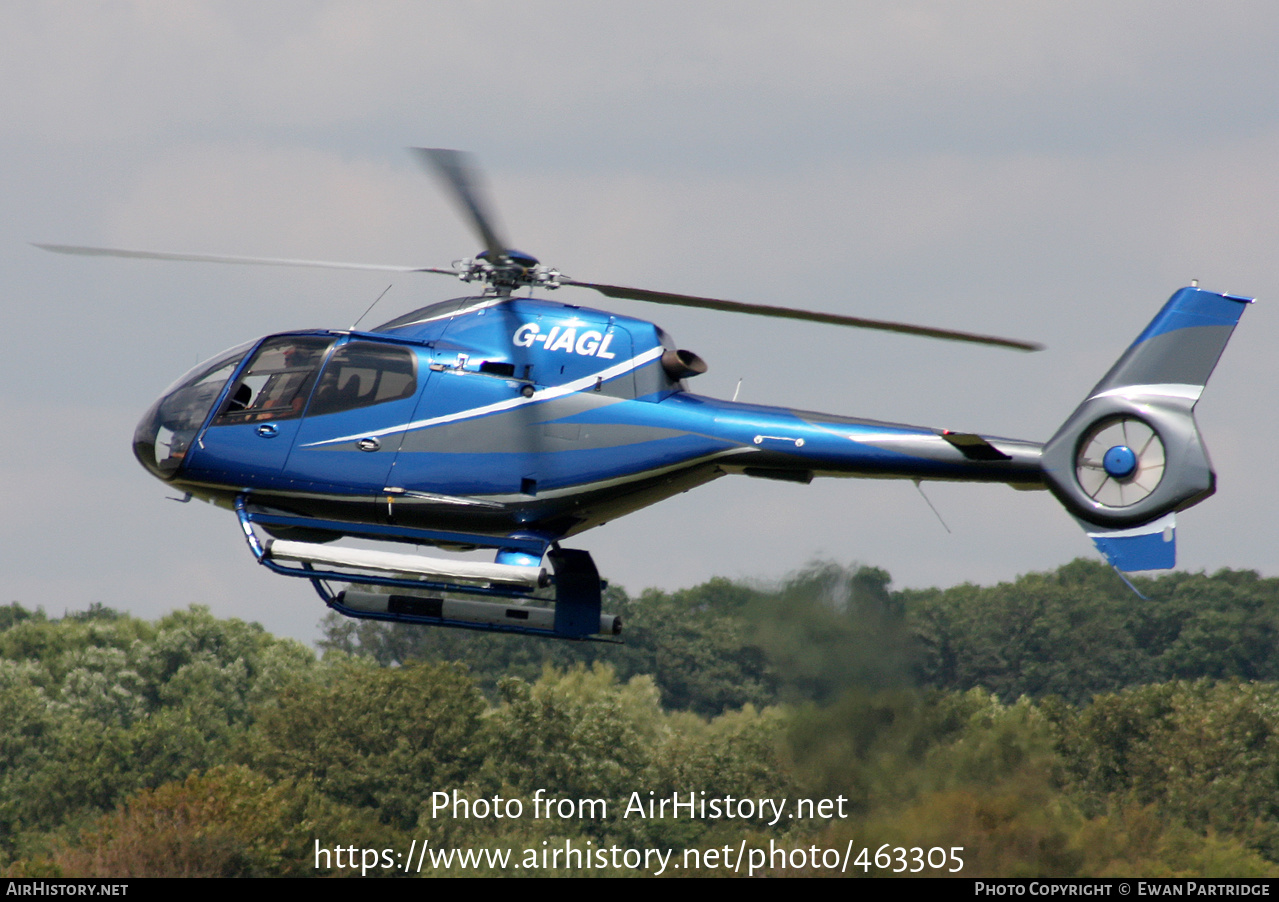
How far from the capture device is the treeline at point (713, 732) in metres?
26.0

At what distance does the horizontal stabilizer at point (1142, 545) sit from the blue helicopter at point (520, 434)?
0.44 m

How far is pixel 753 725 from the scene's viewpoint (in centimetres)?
4072

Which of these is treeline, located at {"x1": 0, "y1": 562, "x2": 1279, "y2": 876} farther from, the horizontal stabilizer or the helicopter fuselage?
the horizontal stabilizer

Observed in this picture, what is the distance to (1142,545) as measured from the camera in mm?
15969

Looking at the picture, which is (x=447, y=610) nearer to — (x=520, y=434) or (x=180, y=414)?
(x=520, y=434)

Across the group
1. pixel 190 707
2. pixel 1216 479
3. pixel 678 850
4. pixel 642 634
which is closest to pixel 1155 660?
pixel 642 634

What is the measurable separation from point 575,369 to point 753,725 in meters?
25.3

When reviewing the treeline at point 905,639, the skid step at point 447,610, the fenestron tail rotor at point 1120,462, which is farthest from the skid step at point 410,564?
the treeline at point 905,639

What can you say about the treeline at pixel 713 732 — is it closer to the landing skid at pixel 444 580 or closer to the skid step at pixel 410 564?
the landing skid at pixel 444 580

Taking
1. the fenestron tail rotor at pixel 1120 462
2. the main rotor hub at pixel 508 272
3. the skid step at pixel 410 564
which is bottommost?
the skid step at pixel 410 564

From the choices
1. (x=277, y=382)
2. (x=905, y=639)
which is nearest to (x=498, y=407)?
(x=277, y=382)

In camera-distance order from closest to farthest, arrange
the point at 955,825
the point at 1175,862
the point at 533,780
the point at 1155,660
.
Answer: the point at 955,825
the point at 1175,862
the point at 533,780
the point at 1155,660

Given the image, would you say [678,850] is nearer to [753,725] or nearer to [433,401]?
[753,725]

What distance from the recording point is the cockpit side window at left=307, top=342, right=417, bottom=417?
1673 cm
